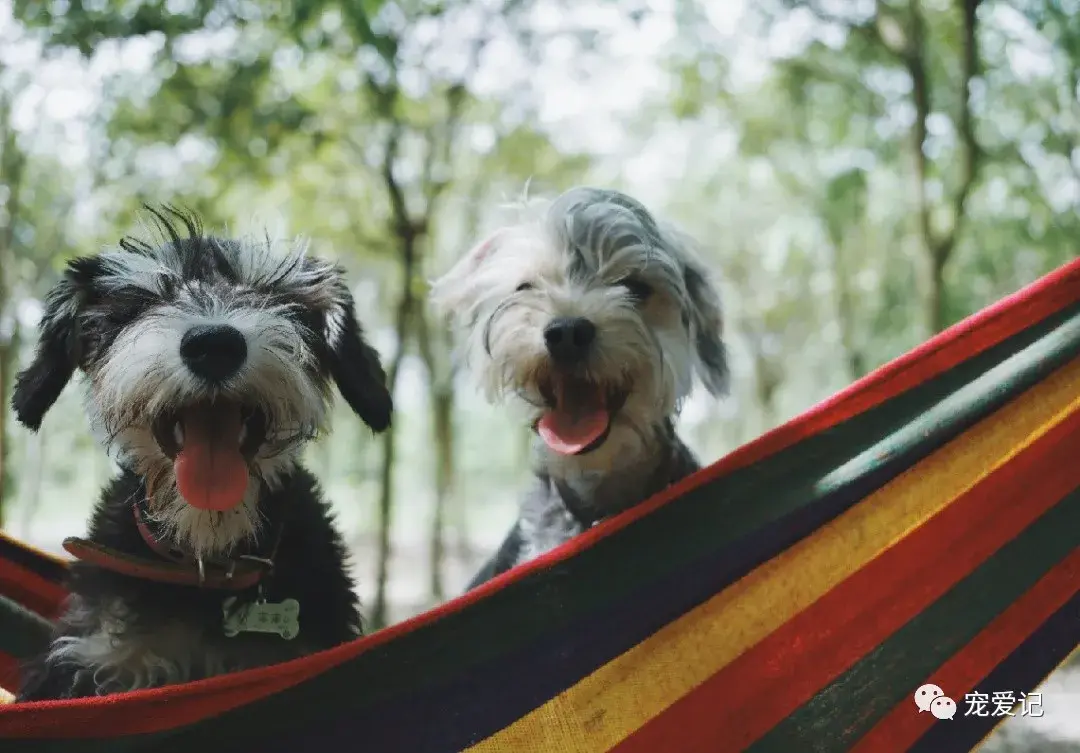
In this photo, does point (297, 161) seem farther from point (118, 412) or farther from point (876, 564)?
point (876, 564)

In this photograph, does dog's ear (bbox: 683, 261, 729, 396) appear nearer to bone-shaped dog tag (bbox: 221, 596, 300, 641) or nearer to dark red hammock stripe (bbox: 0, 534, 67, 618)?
bone-shaped dog tag (bbox: 221, 596, 300, 641)

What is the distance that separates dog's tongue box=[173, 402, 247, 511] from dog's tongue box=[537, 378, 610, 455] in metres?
1.11

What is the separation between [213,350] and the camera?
7.77ft

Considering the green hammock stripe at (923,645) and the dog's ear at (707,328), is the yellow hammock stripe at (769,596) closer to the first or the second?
the green hammock stripe at (923,645)

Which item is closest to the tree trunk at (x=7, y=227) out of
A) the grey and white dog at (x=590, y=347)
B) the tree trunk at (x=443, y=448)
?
the tree trunk at (x=443, y=448)

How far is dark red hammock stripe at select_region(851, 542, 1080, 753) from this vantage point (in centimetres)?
243

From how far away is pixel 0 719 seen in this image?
6.25 feet

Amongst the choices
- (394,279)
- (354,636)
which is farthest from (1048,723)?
(394,279)

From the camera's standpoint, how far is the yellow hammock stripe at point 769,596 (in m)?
2.25

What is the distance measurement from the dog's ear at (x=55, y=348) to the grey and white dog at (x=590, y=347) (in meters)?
1.40

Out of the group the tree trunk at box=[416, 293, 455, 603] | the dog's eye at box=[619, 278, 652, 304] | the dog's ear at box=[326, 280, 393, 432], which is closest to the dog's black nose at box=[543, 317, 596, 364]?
the dog's eye at box=[619, 278, 652, 304]

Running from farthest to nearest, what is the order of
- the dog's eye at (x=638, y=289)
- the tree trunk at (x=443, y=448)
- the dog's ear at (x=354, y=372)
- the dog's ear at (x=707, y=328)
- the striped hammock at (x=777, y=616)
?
the tree trunk at (x=443, y=448) < the dog's ear at (x=707, y=328) < the dog's eye at (x=638, y=289) < the dog's ear at (x=354, y=372) < the striped hammock at (x=777, y=616)

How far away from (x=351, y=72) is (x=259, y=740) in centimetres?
927

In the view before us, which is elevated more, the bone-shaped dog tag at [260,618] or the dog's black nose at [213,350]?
the dog's black nose at [213,350]
